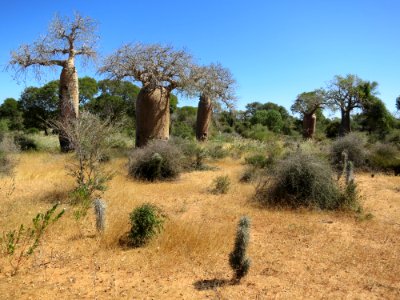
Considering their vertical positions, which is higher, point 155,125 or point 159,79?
point 159,79

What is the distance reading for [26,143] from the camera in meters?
14.3

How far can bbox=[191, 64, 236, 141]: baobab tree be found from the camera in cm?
1546

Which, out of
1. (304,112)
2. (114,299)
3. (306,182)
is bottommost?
(114,299)

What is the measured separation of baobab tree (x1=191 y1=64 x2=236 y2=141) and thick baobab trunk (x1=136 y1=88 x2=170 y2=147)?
2202 mm

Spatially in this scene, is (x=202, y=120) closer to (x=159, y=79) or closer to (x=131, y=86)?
(x=159, y=79)

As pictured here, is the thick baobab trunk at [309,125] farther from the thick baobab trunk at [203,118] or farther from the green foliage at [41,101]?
the green foliage at [41,101]

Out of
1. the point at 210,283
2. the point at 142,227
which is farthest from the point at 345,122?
the point at 210,283

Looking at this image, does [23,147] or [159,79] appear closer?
[159,79]

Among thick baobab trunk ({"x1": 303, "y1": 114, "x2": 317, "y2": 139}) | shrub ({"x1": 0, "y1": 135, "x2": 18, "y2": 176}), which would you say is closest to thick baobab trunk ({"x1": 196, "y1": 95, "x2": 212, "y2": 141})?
thick baobab trunk ({"x1": 303, "y1": 114, "x2": 317, "y2": 139})

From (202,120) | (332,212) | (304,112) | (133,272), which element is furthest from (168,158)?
(304,112)

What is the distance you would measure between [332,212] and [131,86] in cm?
2055

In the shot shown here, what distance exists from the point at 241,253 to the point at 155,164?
20.2 feet

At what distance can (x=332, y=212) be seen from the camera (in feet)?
22.3

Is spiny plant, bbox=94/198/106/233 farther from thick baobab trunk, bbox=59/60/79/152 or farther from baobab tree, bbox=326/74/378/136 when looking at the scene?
baobab tree, bbox=326/74/378/136
